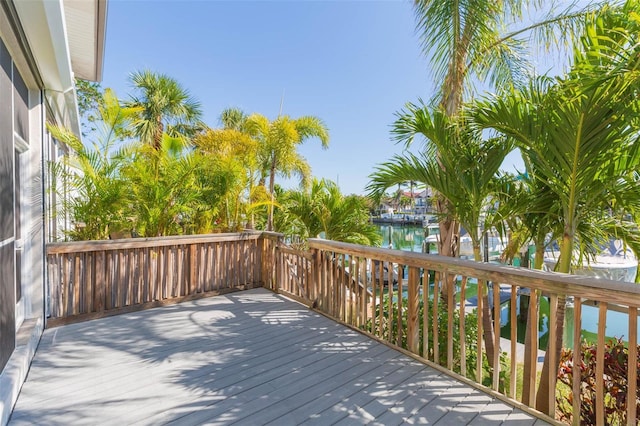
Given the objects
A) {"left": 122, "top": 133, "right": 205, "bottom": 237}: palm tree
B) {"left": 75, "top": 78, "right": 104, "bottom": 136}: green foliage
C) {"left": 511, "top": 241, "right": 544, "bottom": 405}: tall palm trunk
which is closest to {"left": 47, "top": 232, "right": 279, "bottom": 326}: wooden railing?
{"left": 122, "top": 133, "right": 205, "bottom": 237}: palm tree

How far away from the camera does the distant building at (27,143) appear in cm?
207

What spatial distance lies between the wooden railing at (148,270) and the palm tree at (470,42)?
2.86 meters

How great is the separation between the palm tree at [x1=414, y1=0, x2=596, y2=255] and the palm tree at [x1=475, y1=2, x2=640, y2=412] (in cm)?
83

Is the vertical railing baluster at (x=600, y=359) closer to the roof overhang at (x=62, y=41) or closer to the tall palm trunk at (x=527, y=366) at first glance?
the tall palm trunk at (x=527, y=366)

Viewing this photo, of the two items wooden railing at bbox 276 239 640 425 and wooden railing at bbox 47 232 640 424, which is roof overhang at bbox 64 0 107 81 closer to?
wooden railing at bbox 47 232 640 424

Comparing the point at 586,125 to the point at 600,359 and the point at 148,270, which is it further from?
the point at 148,270

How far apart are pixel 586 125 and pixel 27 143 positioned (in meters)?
4.47

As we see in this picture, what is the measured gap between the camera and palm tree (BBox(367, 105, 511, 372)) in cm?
277

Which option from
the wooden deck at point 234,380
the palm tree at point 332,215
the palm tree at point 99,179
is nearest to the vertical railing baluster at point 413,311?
the wooden deck at point 234,380

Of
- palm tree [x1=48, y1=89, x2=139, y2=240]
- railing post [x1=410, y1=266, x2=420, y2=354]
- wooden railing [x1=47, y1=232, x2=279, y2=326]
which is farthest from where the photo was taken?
palm tree [x1=48, y1=89, x2=139, y2=240]

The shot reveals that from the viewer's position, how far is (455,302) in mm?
3023

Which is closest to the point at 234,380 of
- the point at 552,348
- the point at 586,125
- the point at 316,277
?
the point at 316,277

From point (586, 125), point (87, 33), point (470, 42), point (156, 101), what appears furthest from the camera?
point (156, 101)

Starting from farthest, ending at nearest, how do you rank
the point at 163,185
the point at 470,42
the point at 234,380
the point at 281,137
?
1. the point at 281,137
2. the point at 163,185
3. the point at 470,42
4. the point at 234,380
